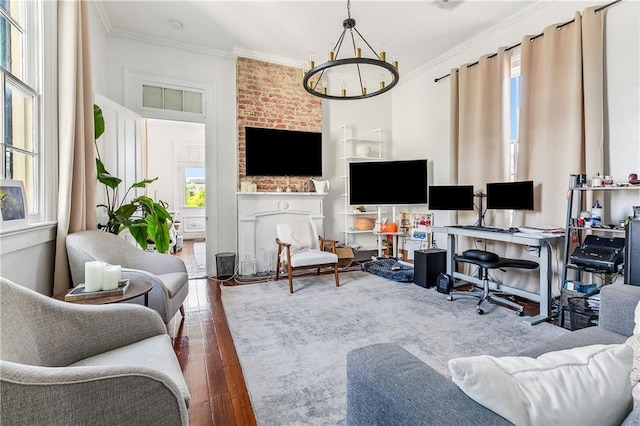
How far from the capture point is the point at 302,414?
1553 millimetres

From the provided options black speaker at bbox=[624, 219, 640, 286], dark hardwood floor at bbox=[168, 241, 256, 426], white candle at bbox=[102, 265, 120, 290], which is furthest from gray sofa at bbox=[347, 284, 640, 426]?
black speaker at bbox=[624, 219, 640, 286]

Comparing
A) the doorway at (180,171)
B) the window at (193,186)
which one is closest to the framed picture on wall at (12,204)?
the doorway at (180,171)

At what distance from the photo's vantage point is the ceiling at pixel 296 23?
3.36 meters

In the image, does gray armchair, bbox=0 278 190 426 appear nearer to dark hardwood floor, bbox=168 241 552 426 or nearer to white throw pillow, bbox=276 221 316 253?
dark hardwood floor, bbox=168 241 552 426

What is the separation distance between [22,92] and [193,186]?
6.52 metres

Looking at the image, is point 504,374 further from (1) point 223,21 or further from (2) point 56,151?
(1) point 223,21

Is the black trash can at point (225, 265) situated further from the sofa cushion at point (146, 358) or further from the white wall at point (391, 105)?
the sofa cushion at point (146, 358)

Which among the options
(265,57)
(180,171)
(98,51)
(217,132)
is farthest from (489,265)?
(180,171)

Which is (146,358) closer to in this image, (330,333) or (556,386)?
(556,386)

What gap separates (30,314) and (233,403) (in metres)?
1.05

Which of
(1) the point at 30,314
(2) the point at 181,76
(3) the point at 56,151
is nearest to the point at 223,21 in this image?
(2) the point at 181,76

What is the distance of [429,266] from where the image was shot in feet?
12.3

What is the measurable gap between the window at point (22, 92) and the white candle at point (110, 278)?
0.75 m

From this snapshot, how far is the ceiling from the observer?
3.36 metres
